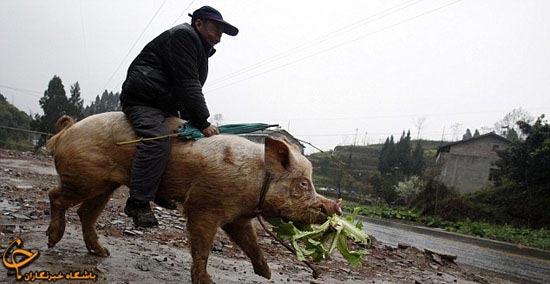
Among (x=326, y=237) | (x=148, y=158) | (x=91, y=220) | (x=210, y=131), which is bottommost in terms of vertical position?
(x=91, y=220)

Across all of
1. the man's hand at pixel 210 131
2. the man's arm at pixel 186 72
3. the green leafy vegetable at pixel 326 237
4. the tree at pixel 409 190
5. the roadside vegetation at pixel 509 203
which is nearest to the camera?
the green leafy vegetable at pixel 326 237

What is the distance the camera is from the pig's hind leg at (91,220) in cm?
420

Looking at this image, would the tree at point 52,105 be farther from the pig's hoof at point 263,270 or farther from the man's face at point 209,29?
the pig's hoof at point 263,270

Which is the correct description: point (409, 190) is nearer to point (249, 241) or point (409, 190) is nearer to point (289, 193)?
point (249, 241)

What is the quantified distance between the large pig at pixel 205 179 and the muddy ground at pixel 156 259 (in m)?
0.48

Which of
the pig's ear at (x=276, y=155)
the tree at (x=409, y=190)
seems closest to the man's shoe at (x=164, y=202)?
the pig's ear at (x=276, y=155)

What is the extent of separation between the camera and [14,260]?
10.8ft

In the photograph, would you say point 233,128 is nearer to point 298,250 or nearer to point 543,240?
point 298,250

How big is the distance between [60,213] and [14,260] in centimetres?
73

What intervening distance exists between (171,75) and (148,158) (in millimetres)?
863

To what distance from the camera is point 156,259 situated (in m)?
4.47

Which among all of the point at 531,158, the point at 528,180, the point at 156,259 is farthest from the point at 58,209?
the point at 528,180

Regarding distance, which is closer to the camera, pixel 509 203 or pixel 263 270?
pixel 263 270

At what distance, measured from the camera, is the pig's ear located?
143 inches
